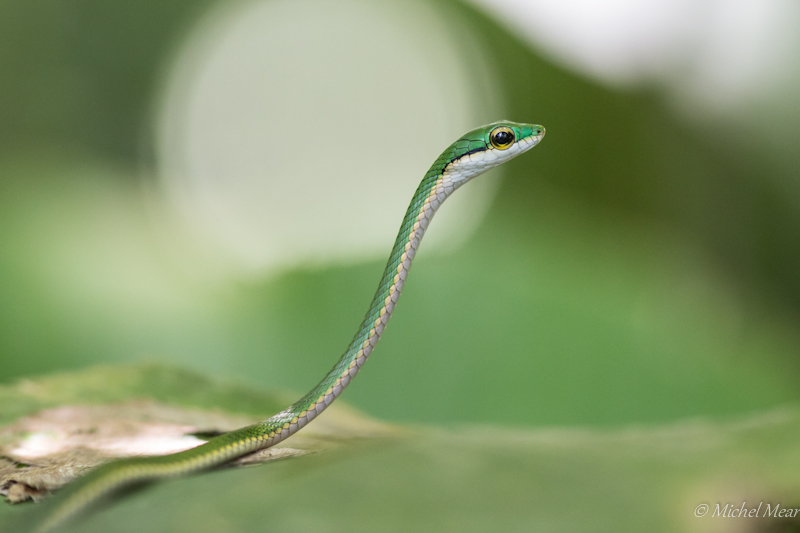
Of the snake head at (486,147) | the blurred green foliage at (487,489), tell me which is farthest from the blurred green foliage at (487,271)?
the blurred green foliage at (487,489)

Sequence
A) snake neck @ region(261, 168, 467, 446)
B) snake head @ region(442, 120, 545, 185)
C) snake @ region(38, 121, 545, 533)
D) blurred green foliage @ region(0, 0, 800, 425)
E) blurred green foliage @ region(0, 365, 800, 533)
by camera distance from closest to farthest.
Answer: blurred green foliage @ region(0, 365, 800, 533) < snake @ region(38, 121, 545, 533) < snake neck @ region(261, 168, 467, 446) < snake head @ region(442, 120, 545, 185) < blurred green foliage @ region(0, 0, 800, 425)

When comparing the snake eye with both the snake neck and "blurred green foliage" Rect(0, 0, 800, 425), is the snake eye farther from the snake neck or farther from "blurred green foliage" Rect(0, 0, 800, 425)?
"blurred green foliage" Rect(0, 0, 800, 425)

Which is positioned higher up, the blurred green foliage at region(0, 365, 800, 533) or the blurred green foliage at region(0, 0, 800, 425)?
the blurred green foliage at region(0, 0, 800, 425)

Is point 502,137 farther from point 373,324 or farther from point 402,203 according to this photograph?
point 402,203

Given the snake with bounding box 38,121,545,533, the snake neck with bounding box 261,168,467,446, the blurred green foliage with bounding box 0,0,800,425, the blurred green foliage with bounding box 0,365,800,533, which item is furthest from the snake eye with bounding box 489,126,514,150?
the blurred green foliage with bounding box 0,0,800,425

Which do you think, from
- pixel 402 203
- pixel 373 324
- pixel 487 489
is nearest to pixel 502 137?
pixel 373 324

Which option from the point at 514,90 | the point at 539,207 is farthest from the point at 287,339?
the point at 514,90

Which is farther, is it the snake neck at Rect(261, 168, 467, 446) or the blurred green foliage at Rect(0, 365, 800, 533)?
the snake neck at Rect(261, 168, 467, 446)
